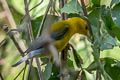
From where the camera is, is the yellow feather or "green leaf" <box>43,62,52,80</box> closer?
"green leaf" <box>43,62,52,80</box>

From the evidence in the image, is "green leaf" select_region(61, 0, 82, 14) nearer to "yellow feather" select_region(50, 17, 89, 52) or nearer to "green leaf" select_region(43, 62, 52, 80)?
"green leaf" select_region(43, 62, 52, 80)

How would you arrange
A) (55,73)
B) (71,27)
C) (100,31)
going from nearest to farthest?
(100,31), (55,73), (71,27)

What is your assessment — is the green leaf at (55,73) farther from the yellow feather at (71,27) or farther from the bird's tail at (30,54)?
the yellow feather at (71,27)

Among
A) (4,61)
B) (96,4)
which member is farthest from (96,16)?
(4,61)

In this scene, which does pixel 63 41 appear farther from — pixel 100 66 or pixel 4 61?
pixel 100 66

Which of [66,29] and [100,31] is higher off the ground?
[100,31]

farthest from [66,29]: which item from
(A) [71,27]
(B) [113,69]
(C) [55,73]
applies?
(B) [113,69]

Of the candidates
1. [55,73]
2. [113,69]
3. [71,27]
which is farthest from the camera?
[71,27]

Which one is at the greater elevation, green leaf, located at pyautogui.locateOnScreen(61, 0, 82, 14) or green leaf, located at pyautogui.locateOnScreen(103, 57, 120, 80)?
green leaf, located at pyautogui.locateOnScreen(61, 0, 82, 14)

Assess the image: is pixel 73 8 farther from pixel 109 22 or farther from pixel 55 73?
pixel 55 73

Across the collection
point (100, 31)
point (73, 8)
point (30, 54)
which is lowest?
point (30, 54)

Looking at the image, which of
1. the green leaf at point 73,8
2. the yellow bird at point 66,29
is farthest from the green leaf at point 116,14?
the yellow bird at point 66,29

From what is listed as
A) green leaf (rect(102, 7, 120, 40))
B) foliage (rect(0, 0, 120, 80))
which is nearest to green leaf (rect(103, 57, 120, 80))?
foliage (rect(0, 0, 120, 80))

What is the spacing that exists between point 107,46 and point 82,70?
17 centimetres
